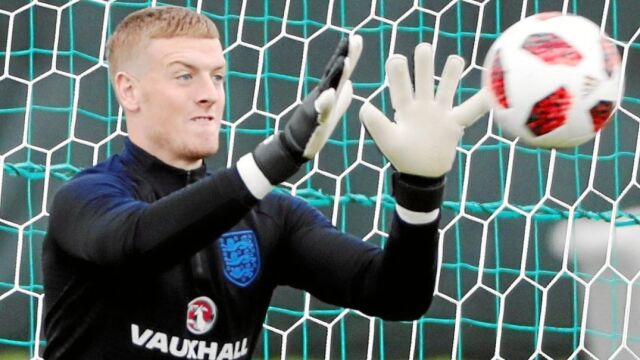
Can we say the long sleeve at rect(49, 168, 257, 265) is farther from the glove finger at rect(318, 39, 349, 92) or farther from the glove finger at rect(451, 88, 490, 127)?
the glove finger at rect(451, 88, 490, 127)

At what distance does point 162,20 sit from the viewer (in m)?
3.11

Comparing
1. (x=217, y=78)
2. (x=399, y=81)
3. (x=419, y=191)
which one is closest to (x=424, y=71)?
(x=399, y=81)

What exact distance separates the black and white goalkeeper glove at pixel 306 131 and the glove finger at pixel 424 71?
0.13 metres

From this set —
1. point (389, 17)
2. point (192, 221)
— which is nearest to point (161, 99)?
point (192, 221)

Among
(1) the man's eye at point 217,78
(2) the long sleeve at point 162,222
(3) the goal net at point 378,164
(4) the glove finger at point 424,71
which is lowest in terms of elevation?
(3) the goal net at point 378,164

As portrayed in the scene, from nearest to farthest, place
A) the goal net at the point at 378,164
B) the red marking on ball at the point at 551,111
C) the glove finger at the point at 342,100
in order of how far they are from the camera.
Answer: the glove finger at the point at 342,100
the red marking on ball at the point at 551,111
the goal net at the point at 378,164

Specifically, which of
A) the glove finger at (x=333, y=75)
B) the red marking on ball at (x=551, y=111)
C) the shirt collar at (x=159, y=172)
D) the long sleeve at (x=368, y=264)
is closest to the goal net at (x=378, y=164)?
the long sleeve at (x=368, y=264)

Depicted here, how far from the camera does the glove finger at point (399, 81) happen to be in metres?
2.70

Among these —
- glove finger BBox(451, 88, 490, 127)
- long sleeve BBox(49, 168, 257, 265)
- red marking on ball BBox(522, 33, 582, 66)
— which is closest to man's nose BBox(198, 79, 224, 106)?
long sleeve BBox(49, 168, 257, 265)

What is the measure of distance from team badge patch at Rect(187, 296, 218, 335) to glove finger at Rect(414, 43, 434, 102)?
2.15 ft

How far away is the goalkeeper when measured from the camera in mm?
2658

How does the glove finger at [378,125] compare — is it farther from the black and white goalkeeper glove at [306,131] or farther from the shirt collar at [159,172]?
the shirt collar at [159,172]

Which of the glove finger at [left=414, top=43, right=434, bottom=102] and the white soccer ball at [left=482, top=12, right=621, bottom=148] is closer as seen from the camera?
the glove finger at [left=414, top=43, right=434, bottom=102]

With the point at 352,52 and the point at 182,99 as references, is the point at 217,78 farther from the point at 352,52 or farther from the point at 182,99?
the point at 352,52
